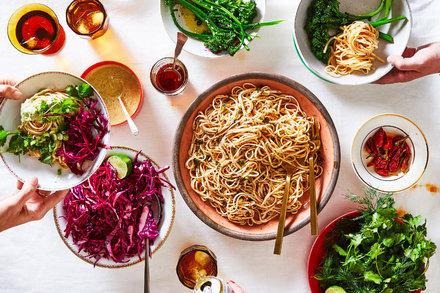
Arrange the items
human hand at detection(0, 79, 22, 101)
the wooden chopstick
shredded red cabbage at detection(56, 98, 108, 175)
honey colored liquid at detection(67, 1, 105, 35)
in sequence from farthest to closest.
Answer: honey colored liquid at detection(67, 1, 105, 35)
the wooden chopstick
shredded red cabbage at detection(56, 98, 108, 175)
human hand at detection(0, 79, 22, 101)

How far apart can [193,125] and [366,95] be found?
1.21m

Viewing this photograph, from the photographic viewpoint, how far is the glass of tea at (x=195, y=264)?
8.05ft

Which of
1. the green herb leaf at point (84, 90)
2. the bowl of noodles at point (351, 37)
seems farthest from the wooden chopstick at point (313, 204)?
the green herb leaf at point (84, 90)

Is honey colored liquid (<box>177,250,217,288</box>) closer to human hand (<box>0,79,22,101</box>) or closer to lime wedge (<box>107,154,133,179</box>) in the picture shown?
lime wedge (<box>107,154,133,179</box>)

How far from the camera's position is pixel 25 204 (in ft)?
7.20

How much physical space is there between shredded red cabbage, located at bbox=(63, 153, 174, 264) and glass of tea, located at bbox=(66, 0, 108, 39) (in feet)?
2.99

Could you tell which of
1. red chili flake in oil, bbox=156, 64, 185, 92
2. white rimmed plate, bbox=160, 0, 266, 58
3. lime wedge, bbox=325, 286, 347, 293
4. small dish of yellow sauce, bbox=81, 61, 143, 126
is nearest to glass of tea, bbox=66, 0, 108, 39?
small dish of yellow sauce, bbox=81, 61, 143, 126

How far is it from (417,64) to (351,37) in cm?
43

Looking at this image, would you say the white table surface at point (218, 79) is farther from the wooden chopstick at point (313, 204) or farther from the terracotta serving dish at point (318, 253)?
the wooden chopstick at point (313, 204)

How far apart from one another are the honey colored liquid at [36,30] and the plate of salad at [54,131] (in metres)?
0.53

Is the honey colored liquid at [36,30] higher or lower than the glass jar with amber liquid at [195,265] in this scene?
higher

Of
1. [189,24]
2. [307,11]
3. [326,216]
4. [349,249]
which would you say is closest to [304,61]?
[307,11]

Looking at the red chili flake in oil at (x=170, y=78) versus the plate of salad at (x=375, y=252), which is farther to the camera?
the red chili flake in oil at (x=170, y=78)

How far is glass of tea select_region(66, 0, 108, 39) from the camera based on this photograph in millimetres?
2434
